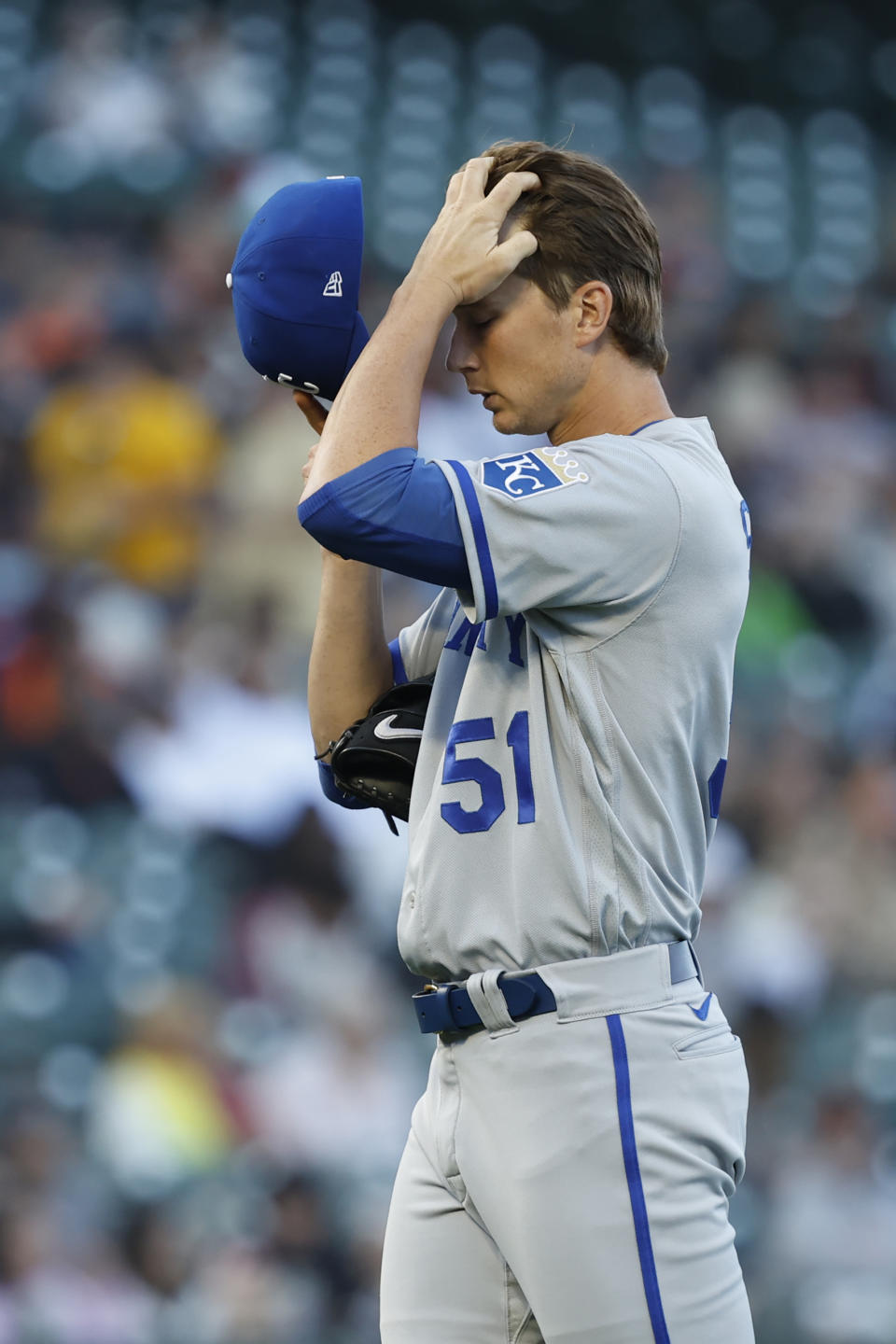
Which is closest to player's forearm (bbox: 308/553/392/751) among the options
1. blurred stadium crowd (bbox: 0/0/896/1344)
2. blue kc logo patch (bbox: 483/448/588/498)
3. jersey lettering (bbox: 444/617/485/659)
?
jersey lettering (bbox: 444/617/485/659)

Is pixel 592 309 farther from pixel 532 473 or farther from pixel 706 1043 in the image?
pixel 706 1043

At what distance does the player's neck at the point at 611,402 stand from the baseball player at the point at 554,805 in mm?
26

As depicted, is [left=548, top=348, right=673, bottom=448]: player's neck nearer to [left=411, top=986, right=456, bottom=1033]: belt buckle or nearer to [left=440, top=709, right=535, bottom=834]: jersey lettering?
[left=440, top=709, right=535, bottom=834]: jersey lettering

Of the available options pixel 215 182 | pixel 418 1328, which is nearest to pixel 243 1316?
pixel 418 1328

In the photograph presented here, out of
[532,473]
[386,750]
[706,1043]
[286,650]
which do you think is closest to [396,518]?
[532,473]

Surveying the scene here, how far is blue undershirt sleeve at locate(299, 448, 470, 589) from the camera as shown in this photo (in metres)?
1.51

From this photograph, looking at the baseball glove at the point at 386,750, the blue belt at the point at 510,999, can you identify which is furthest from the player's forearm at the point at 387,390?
the blue belt at the point at 510,999

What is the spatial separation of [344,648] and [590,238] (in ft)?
1.96

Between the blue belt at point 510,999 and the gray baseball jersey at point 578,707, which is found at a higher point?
the gray baseball jersey at point 578,707

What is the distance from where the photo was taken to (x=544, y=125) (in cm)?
555

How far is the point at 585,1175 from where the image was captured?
1511 millimetres

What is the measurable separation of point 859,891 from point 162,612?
7.66 feet

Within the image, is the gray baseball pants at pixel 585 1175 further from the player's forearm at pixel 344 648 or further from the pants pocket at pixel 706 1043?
the player's forearm at pixel 344 648

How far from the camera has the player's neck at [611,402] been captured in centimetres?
177
